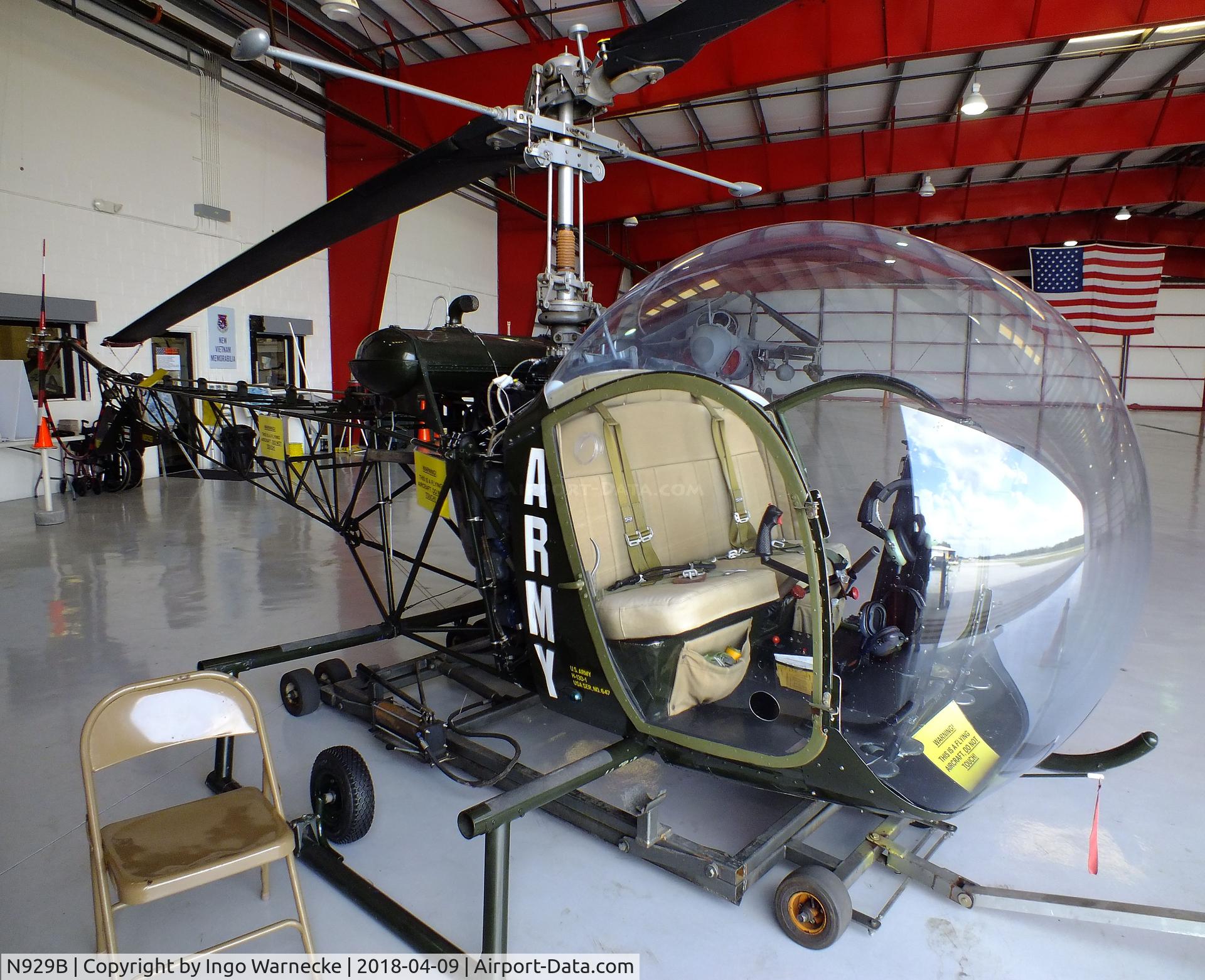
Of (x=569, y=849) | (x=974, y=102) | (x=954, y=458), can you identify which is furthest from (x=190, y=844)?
(x=974, y=102)

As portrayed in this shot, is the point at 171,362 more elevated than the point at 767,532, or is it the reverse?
the point at 171,362

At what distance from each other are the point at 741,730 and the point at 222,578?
13.1ft

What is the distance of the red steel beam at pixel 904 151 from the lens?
35.9 feet

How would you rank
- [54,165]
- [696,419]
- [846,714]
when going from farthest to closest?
[54,165]
[696,419]
[846,714]

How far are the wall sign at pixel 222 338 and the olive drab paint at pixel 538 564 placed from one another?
8328mm

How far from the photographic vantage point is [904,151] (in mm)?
12484

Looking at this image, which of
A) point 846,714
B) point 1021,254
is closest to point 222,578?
point 846,714

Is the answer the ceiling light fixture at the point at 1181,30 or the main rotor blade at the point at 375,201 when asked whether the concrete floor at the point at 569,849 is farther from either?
the ceiling light fixture at the point at 1181,30

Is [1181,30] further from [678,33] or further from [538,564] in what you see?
[538,564]

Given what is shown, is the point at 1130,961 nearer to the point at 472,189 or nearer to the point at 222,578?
the point at 222,578

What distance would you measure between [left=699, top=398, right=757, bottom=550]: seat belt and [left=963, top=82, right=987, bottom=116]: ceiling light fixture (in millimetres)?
9313

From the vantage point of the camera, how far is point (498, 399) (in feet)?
8.55

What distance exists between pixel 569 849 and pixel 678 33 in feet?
7.03

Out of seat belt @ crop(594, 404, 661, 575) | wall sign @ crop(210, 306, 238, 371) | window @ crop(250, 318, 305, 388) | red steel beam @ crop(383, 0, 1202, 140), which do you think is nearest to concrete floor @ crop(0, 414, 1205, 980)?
seat belt @ crop(594, 404, 661, 575)
